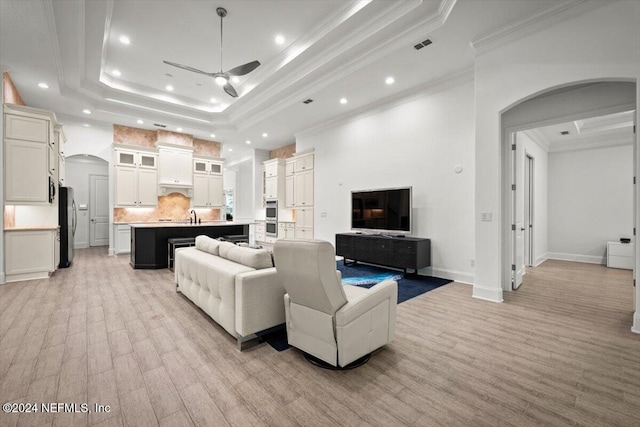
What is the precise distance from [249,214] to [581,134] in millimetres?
11139

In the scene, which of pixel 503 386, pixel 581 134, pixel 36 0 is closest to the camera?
pixel 503 386

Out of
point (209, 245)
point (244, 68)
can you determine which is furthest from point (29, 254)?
point (244, 68)

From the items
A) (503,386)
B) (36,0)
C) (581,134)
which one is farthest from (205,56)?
(581,134)

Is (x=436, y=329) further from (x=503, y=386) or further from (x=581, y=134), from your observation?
(x=581, y=134)

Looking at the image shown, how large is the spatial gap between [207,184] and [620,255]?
10.4m

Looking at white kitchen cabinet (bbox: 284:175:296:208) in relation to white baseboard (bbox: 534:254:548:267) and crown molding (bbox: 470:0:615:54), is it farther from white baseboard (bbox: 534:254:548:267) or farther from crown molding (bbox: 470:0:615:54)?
white baseboard (bbox: 534:254:548:267)

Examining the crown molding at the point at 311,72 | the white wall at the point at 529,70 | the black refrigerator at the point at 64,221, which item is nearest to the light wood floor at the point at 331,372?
the white wall at the point at 529,70

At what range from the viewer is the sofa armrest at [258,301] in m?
2.35

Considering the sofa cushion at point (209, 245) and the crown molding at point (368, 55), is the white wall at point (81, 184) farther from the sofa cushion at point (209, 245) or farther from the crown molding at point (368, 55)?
the sofa cushion at point (209, 245)

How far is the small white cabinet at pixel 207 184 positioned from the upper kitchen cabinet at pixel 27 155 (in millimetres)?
3725

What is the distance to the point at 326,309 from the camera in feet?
6.70

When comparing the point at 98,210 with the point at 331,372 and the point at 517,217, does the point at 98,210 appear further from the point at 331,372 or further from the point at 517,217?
the point at 517,217

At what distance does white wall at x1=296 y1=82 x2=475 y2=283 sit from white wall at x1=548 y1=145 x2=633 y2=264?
4.23m

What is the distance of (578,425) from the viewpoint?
62.5 inches
